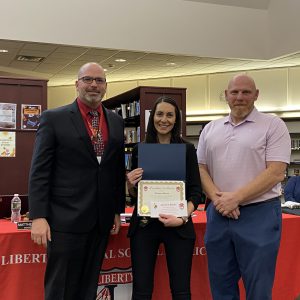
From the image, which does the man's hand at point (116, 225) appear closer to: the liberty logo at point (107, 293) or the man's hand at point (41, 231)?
the man's hand at point (41, 231)

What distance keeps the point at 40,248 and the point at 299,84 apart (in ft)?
25.7

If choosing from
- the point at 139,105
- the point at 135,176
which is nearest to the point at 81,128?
the point at 135,176

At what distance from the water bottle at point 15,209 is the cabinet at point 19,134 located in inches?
21.7

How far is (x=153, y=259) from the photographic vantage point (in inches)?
93.4

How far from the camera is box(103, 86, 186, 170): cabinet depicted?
20.9ft

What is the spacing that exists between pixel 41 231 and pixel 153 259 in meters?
0.66

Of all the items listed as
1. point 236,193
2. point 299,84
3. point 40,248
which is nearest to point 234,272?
point 236,193

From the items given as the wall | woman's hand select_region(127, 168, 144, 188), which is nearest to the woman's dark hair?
woman's hand select_region(127, 168, 144, 188)

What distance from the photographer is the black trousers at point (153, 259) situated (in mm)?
2346

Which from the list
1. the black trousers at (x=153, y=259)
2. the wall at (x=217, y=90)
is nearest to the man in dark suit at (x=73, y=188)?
the black trousers at (x=153, y=259)

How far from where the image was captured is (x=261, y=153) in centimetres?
238

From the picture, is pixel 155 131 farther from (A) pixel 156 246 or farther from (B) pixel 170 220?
(A) pixel 156 246

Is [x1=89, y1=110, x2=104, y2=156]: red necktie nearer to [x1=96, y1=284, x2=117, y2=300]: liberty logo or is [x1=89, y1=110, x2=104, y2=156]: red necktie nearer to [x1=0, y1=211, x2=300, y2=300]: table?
[x1=0, y1=211, x2=300, y2=300]: table

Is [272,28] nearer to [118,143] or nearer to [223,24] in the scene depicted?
[223,24]
